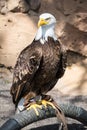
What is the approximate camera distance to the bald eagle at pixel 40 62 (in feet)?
13.0

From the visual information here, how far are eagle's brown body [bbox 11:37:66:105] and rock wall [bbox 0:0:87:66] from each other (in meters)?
2.32

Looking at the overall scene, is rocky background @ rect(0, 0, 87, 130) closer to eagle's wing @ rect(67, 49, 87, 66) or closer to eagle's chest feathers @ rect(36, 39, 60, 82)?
eagle's wing @ rect(67, 49, 87, 66)

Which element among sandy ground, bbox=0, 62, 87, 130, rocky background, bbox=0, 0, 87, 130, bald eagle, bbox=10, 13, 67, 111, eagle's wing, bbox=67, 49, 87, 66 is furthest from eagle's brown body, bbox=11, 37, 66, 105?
eagle's wing, bbox=67, 49, 87, 66

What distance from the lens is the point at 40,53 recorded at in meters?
3.96

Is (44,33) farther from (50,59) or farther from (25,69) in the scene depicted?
(25,69)

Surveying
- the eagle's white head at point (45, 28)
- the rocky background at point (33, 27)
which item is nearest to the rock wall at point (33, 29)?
the rocky background at point (33, 27)

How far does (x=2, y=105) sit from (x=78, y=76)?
1.26 m

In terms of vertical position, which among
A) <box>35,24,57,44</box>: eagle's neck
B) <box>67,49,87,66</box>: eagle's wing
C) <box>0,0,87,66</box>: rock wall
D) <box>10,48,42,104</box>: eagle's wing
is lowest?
<box>67,49,87,66</box>: eagle's wing

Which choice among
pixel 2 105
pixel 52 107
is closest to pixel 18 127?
pixel 52 107

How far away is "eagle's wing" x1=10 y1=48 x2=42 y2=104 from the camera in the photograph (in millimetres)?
3963

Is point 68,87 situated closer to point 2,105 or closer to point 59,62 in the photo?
point 2,105

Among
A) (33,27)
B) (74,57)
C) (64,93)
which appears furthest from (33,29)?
(64,93)

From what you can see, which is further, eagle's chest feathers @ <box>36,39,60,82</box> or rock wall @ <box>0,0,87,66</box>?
rock wall @ <box>0,0,87,66</box>

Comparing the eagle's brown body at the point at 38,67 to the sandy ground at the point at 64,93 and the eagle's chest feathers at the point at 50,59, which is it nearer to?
the eagle's chest feathers at the point at 50,59
